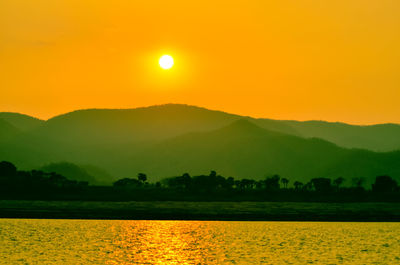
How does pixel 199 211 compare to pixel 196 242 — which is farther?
pixel 199 211

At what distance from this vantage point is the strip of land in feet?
444

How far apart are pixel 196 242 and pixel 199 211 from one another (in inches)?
2162

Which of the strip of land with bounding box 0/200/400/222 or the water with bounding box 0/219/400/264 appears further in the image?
the strip of land with bounding box 0/200/400/222

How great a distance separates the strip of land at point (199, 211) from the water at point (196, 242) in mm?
9882

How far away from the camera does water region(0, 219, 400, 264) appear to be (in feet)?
230

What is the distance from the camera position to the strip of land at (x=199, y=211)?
135m

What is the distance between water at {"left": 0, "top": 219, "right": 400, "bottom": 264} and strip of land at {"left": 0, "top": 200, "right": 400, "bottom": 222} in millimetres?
9882

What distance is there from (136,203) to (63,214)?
1212 inches

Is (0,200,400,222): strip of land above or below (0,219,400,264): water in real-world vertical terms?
above

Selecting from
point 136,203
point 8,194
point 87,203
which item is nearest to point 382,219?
point 136,203

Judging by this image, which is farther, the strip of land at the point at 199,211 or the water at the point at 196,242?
the strip of land at the point at 199,211

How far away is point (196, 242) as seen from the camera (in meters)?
91.0

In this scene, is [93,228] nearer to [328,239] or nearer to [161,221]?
[161,221]

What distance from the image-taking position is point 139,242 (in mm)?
89250
